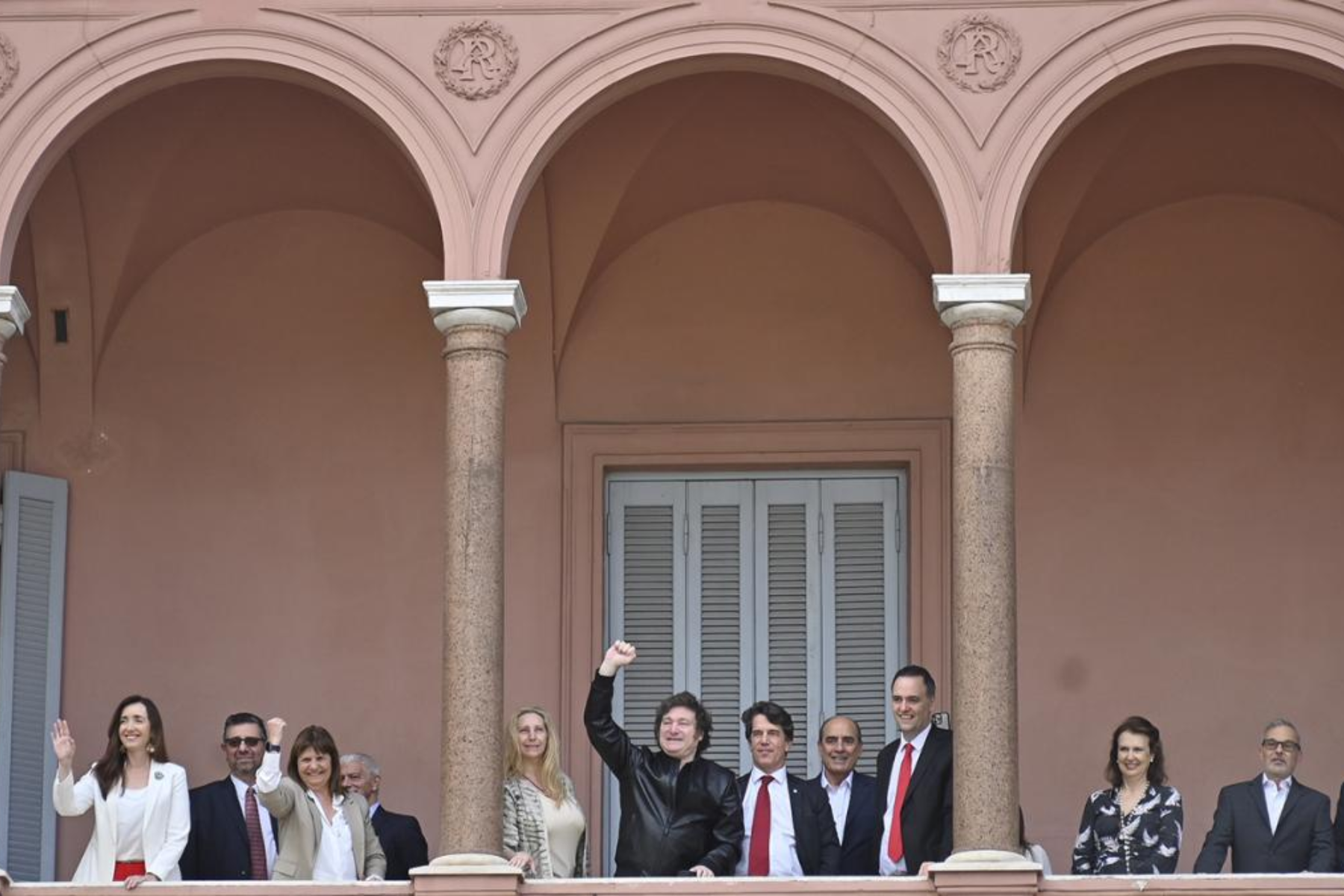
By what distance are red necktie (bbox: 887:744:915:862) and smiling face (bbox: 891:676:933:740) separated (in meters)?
0.12

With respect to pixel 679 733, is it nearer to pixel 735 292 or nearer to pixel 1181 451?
pixel 735 292

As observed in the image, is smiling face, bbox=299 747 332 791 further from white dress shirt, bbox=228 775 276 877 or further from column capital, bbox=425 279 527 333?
column capital, bbox=425 279 527 333

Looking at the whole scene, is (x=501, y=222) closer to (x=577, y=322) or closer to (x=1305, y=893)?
(x=577, y=322)

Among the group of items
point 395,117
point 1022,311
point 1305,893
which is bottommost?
point 1305,893

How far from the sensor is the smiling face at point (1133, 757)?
1341cm

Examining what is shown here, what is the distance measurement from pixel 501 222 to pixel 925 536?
10.1 ft

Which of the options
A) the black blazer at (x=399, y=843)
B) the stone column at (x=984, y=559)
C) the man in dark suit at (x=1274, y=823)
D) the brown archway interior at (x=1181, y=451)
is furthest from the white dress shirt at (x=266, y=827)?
the man in dark suit at (x=1274, y=823)

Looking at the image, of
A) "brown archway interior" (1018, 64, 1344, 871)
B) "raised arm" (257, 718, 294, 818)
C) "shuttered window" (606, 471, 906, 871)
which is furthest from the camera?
"shuttered window" (606, 471, 906, 871)

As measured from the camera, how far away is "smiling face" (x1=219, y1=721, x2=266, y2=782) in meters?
14.1

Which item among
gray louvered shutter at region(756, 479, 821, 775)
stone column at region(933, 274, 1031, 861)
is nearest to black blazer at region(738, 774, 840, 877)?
stone column at region(933, 274, 1031, 861)

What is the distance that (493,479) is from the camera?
45.4ft

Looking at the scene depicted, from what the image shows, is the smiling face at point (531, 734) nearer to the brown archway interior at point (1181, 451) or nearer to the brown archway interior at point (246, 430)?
the brown archway interior at point (246, 430)

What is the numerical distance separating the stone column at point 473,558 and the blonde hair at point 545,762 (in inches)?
5.1

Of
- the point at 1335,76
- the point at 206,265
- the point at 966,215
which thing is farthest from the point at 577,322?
the point at 1335,76
